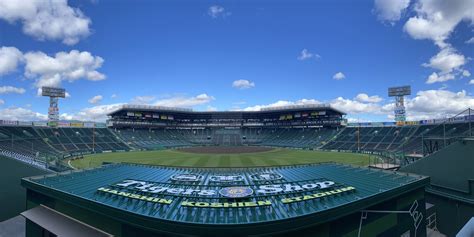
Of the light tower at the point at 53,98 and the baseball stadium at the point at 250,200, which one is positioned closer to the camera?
the baseball stadium at the point at 250,200

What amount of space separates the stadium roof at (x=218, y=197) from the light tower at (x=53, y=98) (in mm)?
81264

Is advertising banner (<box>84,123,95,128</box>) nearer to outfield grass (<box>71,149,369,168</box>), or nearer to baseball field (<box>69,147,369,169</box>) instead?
baseball field (<box>69,147,369,169</box>)

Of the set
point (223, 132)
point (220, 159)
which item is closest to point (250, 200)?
point (220, 159)

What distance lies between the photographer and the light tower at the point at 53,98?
279 ft

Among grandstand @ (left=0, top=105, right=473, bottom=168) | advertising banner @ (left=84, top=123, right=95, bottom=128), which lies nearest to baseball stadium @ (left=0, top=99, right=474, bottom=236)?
grandstand @ (left=0, top=105, right=473, bottom=168)

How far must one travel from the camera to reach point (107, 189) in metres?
17.4

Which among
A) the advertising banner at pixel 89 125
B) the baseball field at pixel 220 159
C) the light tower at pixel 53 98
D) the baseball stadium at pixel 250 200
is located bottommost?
the baseball field at pixel 220 159

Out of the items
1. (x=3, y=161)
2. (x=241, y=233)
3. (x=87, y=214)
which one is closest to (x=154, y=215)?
(x=241, y=233)

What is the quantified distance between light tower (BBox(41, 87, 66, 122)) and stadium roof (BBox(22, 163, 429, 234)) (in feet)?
267

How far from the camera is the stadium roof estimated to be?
41.5 feet

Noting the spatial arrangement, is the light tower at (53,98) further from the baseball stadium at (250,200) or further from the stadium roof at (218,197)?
the stadium roof at (218,197)

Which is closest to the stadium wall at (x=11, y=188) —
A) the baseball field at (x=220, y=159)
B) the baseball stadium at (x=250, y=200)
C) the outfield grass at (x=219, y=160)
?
the baseball stadium at (x=250, y=200)

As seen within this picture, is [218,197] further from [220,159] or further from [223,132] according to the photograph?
[223,132]

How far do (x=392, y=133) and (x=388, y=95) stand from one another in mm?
19546
